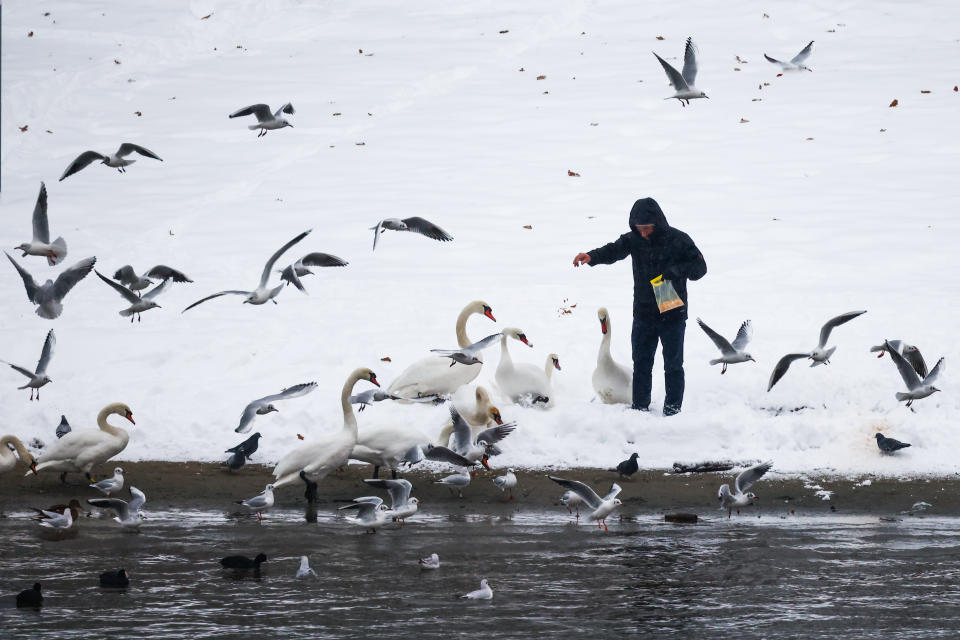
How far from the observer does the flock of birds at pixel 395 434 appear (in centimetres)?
898

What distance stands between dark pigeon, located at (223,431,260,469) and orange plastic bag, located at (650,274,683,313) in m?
3.85

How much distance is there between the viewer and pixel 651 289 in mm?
11258

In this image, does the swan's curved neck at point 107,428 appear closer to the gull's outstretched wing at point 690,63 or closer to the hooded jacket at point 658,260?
the hooded jacket at point 658,260

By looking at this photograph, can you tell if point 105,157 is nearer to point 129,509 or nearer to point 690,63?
point 129,509

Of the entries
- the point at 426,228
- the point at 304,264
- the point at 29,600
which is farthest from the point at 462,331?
the point at 29,600

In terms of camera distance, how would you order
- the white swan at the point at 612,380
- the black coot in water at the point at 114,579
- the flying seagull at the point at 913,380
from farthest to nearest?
the white swan at the point at 612,380 < the flying seagull at the point at 913,380 < the black coot in water at the point at 114,579

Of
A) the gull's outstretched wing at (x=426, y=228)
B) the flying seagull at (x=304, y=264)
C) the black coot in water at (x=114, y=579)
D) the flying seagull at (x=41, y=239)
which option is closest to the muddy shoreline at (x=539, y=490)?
the black coot in water at (x=114, y=579)

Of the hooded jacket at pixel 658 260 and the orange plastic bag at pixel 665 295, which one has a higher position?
the hooded jacket at pixel 658 260

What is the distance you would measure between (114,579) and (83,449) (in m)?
2.82

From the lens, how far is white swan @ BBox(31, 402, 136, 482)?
1013 centimetres

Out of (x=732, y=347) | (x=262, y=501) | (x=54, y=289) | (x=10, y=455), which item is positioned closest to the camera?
(x=262, y=501)

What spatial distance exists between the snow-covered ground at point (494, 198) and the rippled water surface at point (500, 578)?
5.52 feet

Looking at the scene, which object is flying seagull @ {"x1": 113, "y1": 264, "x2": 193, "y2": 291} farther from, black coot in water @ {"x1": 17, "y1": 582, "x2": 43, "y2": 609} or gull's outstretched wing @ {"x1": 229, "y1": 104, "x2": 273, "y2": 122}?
black coot in water @ {"x1": 17, "y1": 582, "x2": 43, "y2": 609}

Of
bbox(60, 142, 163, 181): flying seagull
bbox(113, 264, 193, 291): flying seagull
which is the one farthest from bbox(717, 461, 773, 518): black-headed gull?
bbox(60, 142, 163, 181): flying seagull
